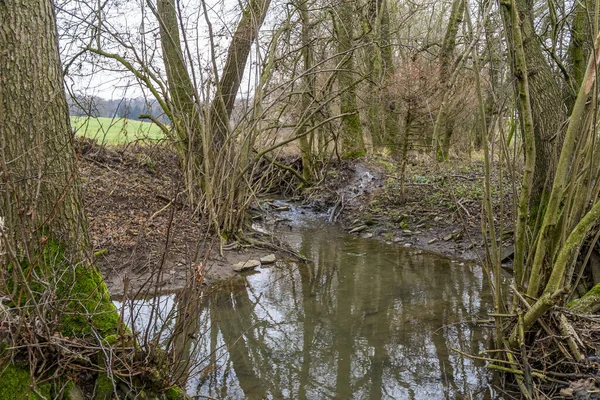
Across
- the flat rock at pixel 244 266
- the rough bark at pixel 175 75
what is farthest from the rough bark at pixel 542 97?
the rough bark at pixel 175 75

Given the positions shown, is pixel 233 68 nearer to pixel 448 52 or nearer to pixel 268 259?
pixel 268 259

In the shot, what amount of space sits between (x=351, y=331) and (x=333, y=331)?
0.62 ft

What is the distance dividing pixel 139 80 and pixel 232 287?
4.22 meters

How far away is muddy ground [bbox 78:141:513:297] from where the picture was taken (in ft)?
21.5

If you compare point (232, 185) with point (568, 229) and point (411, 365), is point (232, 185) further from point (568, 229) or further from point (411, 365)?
point (568, 229)

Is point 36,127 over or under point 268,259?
over

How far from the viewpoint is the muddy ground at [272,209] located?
21.5 ft

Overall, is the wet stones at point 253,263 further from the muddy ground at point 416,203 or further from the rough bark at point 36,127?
the rough bark at point 36,127

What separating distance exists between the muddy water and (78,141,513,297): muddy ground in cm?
64

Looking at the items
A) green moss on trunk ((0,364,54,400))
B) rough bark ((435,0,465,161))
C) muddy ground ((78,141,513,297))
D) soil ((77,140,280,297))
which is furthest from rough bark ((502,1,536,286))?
rough bark ((435,0,465,161))

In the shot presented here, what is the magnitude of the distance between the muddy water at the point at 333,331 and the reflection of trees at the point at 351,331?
0.01 metres

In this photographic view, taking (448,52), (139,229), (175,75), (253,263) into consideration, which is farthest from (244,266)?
(448,52)

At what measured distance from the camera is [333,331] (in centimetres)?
506

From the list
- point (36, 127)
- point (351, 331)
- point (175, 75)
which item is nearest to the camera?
point (36, 127)
